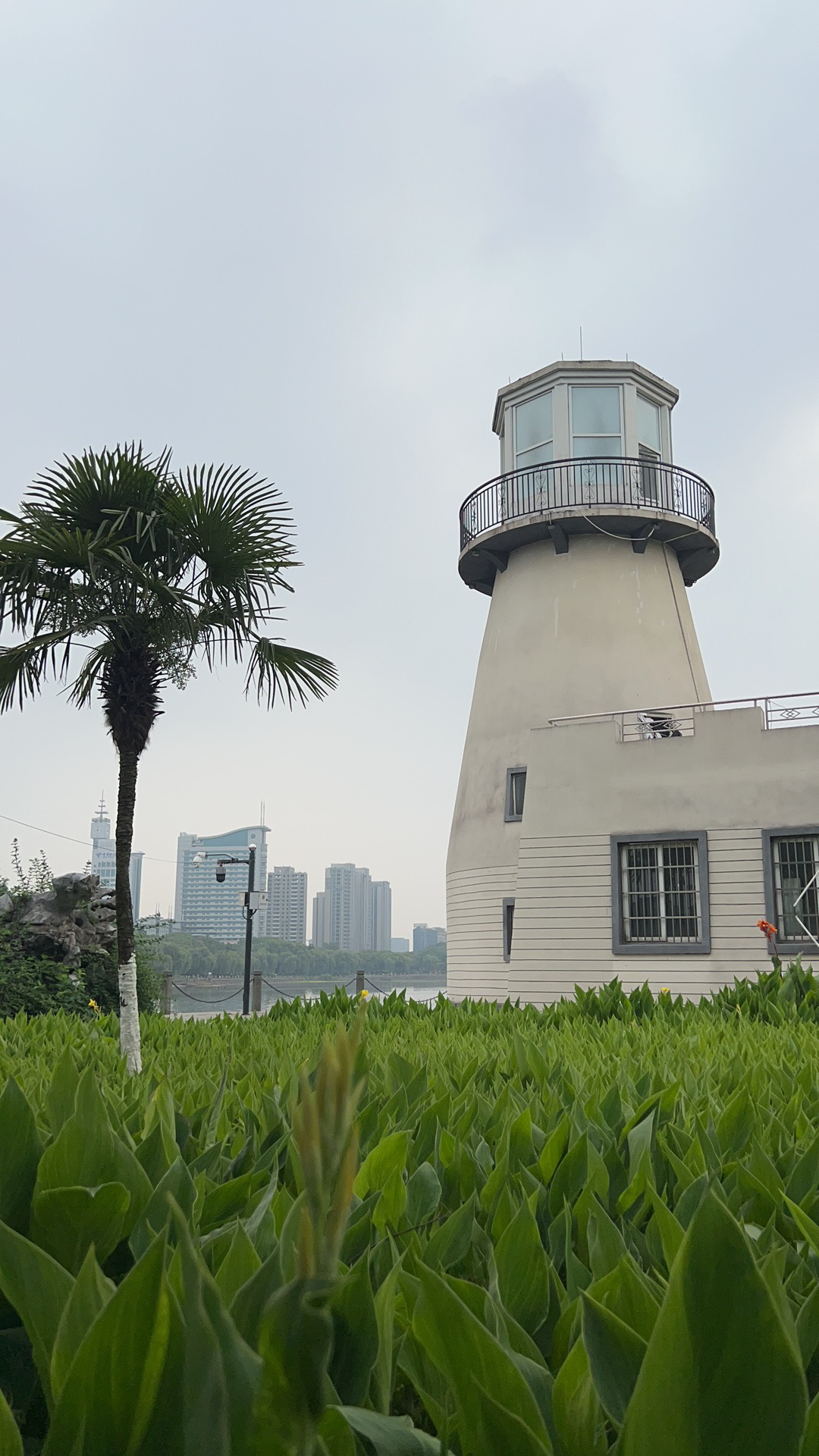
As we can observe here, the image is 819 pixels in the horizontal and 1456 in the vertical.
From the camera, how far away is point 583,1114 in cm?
237

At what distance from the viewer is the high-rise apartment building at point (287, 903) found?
78625 millimetres

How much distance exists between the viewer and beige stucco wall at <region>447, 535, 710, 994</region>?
73.4 ft

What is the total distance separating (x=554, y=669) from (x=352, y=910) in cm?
7398

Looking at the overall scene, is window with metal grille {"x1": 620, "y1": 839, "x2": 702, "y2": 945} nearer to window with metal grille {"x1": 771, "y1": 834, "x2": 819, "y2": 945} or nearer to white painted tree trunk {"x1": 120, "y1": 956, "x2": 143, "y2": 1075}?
window with metal grille {"x1": 771, "y1": 834, "x2": 819, "y2": 945}

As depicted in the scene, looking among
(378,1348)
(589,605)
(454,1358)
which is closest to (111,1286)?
(378,1348)

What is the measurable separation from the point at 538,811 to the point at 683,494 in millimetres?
8836

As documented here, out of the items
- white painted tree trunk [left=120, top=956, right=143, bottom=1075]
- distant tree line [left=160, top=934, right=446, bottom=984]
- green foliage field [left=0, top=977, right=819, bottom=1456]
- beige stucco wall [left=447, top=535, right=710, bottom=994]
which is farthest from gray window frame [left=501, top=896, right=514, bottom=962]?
distant tree line [left=160, top=934, right=446, bottom=984]

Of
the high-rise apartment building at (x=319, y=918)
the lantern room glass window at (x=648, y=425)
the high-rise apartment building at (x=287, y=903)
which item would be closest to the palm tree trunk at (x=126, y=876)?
A: the lantern room glass window at (x=648, y=425)

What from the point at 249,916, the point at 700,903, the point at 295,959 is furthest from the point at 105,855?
the point at 700,903

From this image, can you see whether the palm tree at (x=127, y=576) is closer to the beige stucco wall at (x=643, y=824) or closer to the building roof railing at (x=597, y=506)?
the beige stucco wall at (x=643, y=824)

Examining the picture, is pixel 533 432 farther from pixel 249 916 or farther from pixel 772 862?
pixel 249 916

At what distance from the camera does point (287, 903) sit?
80562mm

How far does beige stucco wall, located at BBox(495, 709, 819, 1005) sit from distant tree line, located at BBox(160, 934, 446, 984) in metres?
29.1

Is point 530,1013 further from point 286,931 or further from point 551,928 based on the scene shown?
point 286,931
